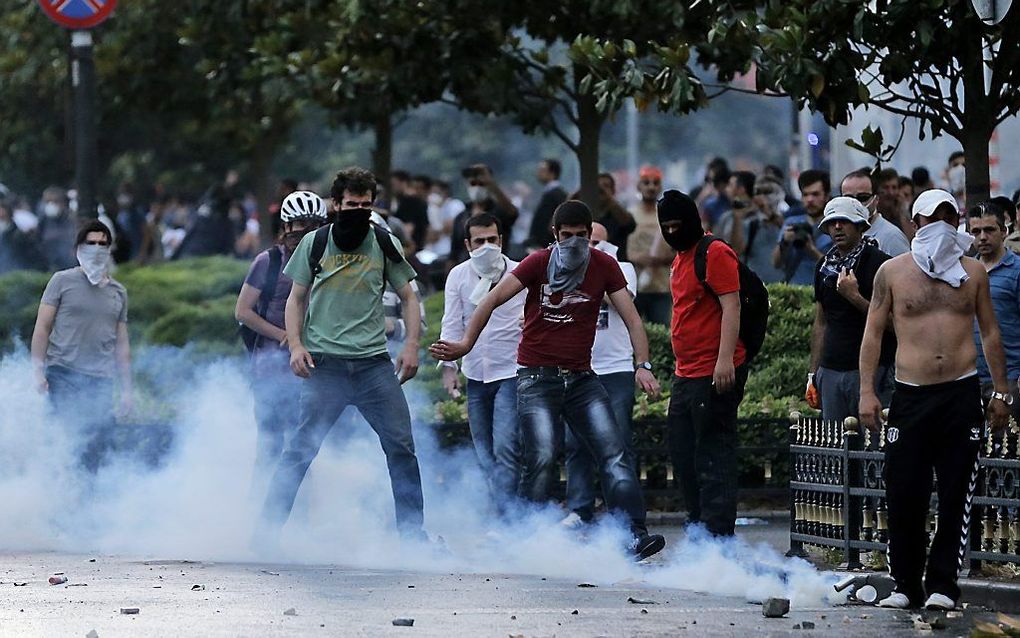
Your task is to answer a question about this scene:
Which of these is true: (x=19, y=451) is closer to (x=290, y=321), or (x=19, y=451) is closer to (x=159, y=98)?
(x=290, y=321)

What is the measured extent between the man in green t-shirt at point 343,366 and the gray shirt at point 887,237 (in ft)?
8.66

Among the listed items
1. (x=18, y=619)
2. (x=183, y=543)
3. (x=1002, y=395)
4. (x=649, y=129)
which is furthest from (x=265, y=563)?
(x=649, y=129)

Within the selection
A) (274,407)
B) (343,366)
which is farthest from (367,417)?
(274,407)

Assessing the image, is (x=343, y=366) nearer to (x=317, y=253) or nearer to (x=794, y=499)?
(x=317, y=253)

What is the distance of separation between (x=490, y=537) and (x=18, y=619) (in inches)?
137

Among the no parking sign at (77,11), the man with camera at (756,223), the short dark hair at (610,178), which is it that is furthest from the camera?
the short dark hair at (610,178)

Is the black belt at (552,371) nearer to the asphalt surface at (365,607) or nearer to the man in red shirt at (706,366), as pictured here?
the man in red shirt at (706,366)

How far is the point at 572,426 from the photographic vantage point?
1042 cm

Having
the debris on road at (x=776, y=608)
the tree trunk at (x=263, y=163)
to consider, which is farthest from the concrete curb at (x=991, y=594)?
the tree trunk at (x=263, y=163)

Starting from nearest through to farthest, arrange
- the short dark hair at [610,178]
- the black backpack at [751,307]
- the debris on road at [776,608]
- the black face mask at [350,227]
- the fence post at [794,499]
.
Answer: the debris on road at [776,608]
the black backpack at [751,307]
the black face mask at [350,227]
the fence post at [794,499]
the short dark hair at [610,178]

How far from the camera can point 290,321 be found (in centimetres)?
1024

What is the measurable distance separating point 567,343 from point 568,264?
1.30 ft

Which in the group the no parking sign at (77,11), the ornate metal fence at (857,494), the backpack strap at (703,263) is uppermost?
the no parking sign at (77,11)

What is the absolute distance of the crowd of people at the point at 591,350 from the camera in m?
8.58
